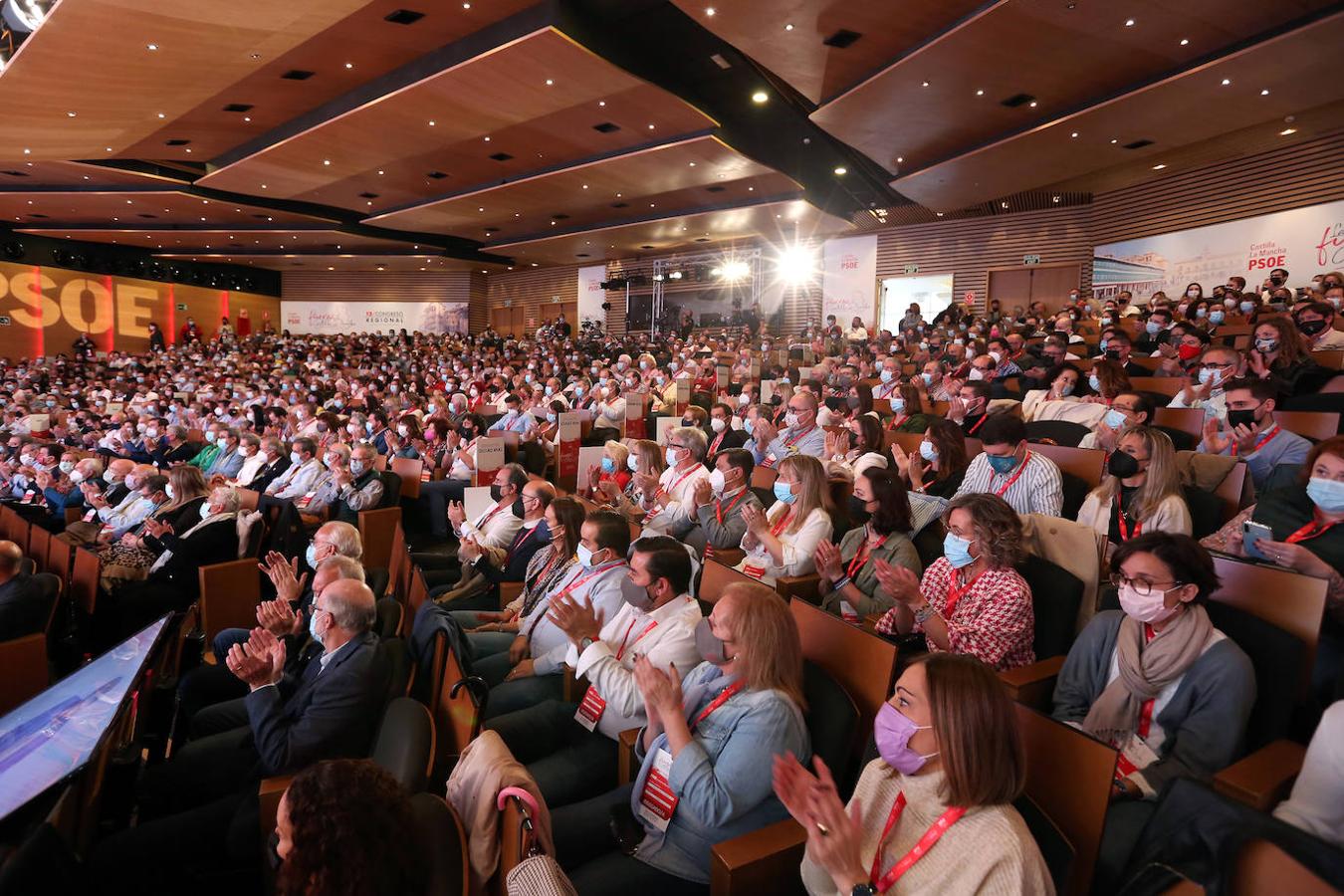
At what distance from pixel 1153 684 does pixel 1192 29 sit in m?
8.32

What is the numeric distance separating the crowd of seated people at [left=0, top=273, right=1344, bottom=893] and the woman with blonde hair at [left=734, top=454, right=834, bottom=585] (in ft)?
0.05

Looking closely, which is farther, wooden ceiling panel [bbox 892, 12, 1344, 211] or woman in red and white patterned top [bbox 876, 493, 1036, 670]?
wooden ceiling panel [bbox 892, 12, 1344, 211]

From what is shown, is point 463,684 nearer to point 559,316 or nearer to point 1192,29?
point 1192,29

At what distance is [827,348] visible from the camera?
13.2 meters

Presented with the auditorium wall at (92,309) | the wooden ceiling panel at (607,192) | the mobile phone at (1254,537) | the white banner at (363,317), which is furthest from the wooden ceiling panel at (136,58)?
the white banner at (363,317)

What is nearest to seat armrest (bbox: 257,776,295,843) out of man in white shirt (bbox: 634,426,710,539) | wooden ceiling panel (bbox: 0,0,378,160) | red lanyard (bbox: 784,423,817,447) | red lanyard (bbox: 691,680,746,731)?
red lanyard (bbox: 691,680,746,731)

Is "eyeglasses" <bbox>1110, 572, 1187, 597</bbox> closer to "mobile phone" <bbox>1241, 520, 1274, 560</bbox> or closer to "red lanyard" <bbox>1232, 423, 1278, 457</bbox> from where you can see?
"mobile phone" <bbox>1241, 520, 1274, 560</bbox>

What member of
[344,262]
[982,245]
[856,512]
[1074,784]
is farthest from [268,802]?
[344,262]

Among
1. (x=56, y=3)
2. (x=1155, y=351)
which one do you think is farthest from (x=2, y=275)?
(x=1155, y=351)

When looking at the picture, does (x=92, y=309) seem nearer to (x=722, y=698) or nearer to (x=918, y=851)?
(x=722, y=698)

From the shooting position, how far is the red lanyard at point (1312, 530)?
7.77ft

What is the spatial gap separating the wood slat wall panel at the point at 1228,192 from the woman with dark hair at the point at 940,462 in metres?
10.1

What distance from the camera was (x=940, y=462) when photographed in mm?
4016

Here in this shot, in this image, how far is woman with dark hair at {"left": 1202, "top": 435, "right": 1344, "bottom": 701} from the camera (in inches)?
82.8
